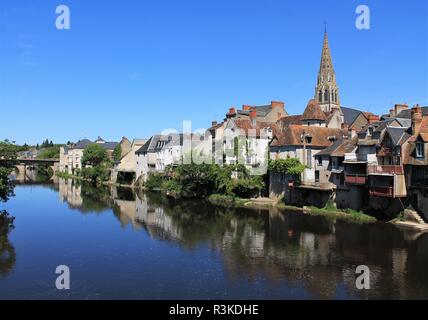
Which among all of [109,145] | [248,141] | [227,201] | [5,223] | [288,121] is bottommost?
[5,223]

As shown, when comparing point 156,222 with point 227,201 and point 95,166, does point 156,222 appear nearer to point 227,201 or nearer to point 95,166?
point 227,201

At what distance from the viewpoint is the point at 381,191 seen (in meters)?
45.7

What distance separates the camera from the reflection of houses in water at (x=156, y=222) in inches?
1713

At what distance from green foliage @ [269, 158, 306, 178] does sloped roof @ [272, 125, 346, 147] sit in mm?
2985

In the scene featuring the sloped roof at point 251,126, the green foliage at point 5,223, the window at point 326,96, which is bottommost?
the green foliage at point 5,223

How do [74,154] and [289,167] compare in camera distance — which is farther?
[74,154]

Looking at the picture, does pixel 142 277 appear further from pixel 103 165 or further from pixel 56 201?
pixel 103 165

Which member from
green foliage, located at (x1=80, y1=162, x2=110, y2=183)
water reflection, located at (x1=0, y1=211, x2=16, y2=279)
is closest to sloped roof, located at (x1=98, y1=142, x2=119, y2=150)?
green foliage, located at (x1=80, y1=162, x2=110, y2=183)

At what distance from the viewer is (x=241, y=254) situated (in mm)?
34750

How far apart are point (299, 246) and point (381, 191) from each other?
13474 mm

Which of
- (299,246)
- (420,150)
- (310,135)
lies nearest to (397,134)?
(420,150)

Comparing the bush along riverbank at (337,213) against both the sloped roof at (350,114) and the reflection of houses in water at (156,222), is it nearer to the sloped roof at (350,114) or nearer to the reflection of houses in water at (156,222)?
the reflection of houses in water at (156,222)

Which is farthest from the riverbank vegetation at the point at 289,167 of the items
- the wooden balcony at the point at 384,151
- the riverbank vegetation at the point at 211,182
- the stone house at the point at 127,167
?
the stone house at the point at 127,167

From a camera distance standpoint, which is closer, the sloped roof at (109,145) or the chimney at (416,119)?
the chimney at (416,119)
